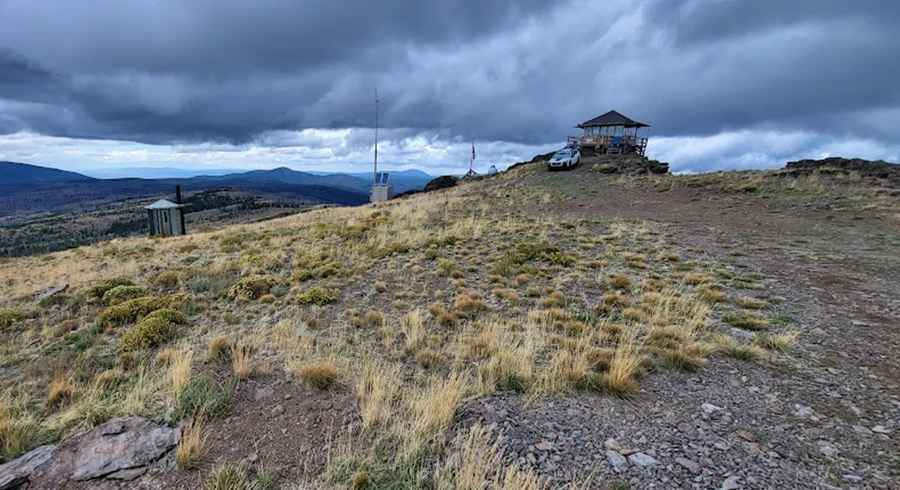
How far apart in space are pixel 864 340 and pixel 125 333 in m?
11.8

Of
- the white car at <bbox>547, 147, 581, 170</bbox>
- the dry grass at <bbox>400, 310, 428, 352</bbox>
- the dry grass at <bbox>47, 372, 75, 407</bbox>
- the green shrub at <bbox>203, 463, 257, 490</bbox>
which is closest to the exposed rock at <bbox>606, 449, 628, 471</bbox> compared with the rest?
the green shrub at <bbox>203, 463, 257, 490</bbox>

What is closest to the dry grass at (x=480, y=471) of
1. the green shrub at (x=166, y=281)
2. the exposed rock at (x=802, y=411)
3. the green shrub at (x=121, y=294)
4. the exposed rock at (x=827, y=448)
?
the exposed rock at (x=827, y=448)

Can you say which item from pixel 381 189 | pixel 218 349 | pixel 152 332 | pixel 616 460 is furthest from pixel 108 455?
pixel 381 189

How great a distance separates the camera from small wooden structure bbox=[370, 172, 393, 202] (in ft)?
136

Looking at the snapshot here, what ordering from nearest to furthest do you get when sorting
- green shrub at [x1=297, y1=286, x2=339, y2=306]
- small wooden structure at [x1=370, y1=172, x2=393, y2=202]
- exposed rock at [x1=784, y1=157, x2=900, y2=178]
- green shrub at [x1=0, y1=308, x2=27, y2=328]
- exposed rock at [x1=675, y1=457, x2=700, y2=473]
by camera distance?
exposed rock at [x1=675, y1=457, x2=700, y2=473] → green shrub at [x1=0, y1=308, x2=27, y2=328] → green shrub at [x1=297, y1=286, x2=339, y2=306] → exposed rock at [x1=784, y1=157, x2=900, y2=178] → small wooden structure at [x1=370, y1=172, x2=393, y2=202]

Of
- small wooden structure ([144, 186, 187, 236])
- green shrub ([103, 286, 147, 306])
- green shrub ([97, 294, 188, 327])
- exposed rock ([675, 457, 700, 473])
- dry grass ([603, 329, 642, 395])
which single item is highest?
dry grass ([603, 329, 642, 395])

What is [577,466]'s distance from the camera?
3.63m

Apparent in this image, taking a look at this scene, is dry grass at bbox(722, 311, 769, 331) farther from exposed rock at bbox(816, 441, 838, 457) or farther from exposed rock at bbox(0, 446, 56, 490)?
exposed rock at bbox(0, 446, 56, 490)

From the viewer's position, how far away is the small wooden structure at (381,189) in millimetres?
41594

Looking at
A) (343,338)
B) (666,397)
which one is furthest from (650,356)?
(343,338)

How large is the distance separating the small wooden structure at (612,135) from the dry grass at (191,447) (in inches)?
1909

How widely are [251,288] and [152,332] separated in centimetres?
269

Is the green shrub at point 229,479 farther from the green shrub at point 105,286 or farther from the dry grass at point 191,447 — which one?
the green shrub at point 105,286

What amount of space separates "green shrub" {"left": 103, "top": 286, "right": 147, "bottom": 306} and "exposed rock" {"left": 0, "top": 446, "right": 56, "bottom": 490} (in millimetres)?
6412
